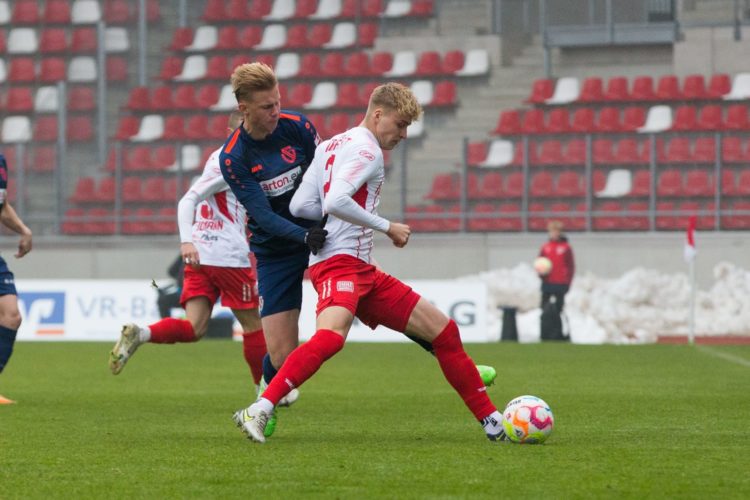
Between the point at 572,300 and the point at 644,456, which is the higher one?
the point at 644,456

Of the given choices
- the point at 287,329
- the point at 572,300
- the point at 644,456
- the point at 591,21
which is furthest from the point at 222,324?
the point at 644,456

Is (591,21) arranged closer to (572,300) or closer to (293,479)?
(572,300)

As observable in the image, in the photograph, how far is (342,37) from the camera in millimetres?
27922

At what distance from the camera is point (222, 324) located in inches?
849

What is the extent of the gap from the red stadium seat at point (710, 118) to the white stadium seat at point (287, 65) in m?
7.95

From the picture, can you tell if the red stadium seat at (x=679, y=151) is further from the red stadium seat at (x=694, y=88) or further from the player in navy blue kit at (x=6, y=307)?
the player in navy blue kit at (x=6, y=307)

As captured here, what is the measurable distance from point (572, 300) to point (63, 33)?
12.3 m

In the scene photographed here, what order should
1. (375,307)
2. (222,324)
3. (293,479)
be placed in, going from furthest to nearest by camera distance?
1. (222,324)
2. (375,307)
3. (293,479)

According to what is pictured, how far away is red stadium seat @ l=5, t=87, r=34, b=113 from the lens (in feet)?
90.5

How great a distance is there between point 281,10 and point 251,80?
2211 centimetres

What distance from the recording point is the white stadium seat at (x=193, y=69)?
28094 mm

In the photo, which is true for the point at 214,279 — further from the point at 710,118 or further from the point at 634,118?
the point at 634,118

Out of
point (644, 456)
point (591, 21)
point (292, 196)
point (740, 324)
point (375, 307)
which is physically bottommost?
point (740, 324)

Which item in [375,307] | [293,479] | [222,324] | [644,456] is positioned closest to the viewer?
[293,479]
